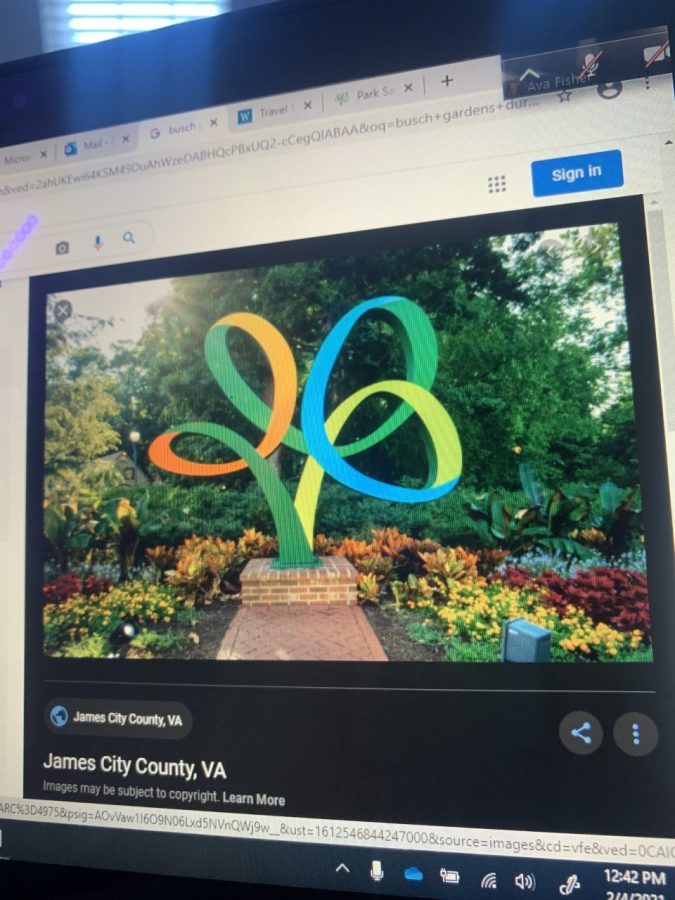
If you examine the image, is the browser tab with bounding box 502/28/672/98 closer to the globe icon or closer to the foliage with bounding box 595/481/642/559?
the foliage with bounding box 595/481/642/559

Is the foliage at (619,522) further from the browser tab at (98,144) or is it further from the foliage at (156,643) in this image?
the browser tab at (98,144)

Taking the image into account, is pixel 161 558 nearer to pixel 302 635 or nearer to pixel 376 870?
pixel 302 635

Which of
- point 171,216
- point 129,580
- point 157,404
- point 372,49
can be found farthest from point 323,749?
point 372,49

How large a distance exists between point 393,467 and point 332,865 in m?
0.31

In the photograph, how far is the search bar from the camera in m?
0.61

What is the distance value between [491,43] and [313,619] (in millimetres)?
497

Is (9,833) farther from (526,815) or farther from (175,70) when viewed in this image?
(175,70)

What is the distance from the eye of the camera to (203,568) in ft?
1.81

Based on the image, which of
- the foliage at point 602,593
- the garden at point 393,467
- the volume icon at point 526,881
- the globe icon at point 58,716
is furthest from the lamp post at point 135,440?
the volume icon at point 526,881

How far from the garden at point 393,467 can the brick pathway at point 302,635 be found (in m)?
0.01

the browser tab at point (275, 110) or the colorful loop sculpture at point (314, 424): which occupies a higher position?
the browser tab at point (275, 110)

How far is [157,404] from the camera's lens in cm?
59

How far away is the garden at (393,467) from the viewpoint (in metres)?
0.49

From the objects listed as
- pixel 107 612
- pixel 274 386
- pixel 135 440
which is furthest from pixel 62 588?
pixel 274 386
